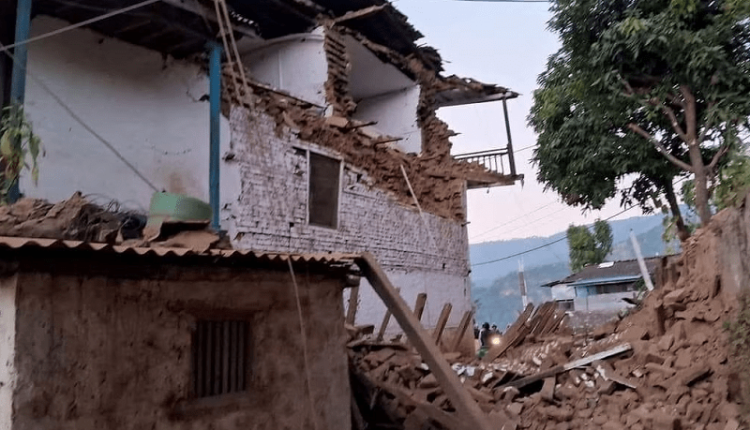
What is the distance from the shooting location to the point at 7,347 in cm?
420

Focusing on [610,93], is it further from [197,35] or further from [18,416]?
[18,416]

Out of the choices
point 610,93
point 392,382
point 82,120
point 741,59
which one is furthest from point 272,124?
point 741,59

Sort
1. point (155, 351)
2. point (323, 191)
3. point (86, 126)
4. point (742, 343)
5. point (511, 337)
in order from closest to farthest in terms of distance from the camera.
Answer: point (155, 351) < point (742, 343) < point (86, 126) < point (511, 337) < point (323, 191)

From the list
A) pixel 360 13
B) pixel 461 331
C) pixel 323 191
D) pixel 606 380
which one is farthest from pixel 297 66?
pixel 606 380

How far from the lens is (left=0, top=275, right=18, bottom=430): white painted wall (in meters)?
4.12

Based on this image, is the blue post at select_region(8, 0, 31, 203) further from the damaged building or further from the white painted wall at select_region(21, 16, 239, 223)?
the white painted wall at select_region(21, 16, 239, 223)

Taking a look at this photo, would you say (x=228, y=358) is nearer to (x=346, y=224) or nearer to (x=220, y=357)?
(x=220, y=357)

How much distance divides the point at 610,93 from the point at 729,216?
4.79 m

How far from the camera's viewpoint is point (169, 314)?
5125mm

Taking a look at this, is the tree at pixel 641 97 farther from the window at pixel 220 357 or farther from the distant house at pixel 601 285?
the distant house at pixel 601 285

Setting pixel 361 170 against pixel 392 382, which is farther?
pixel 361 170

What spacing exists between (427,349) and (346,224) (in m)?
7.96

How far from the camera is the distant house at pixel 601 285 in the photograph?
2927 cm

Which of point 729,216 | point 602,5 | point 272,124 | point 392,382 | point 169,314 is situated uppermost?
point 602,5
